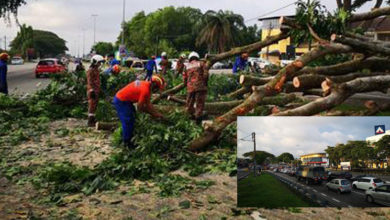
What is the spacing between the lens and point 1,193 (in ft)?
16.5

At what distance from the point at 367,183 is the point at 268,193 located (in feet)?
2.42

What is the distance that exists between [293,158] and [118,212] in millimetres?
2222

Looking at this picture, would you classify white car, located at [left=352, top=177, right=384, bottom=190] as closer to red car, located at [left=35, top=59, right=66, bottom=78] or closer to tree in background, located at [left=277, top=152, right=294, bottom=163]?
tree in background, located at [left=277, top=152, right=294, bottom=163]

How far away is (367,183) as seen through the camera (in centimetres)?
295

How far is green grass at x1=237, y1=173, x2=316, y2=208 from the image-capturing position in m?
2.95

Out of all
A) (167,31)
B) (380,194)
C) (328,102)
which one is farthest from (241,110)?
(167,31)

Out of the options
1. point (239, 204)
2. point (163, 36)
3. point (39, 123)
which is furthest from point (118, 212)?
point (163, 36)

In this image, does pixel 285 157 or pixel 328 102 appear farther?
pixel 328 102

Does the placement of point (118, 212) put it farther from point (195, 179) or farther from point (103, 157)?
point (103, 157)

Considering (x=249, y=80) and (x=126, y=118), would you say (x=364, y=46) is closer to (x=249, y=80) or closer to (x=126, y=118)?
(x=249, y=80)

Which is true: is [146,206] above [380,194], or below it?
below

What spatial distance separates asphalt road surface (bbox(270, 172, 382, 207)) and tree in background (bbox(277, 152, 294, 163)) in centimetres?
12

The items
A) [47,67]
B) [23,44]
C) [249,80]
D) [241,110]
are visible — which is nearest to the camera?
[241,110]

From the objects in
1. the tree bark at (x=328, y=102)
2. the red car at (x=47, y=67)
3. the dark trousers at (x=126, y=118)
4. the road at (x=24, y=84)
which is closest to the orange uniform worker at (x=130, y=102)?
the dark trousers at (x=126, y=118)
